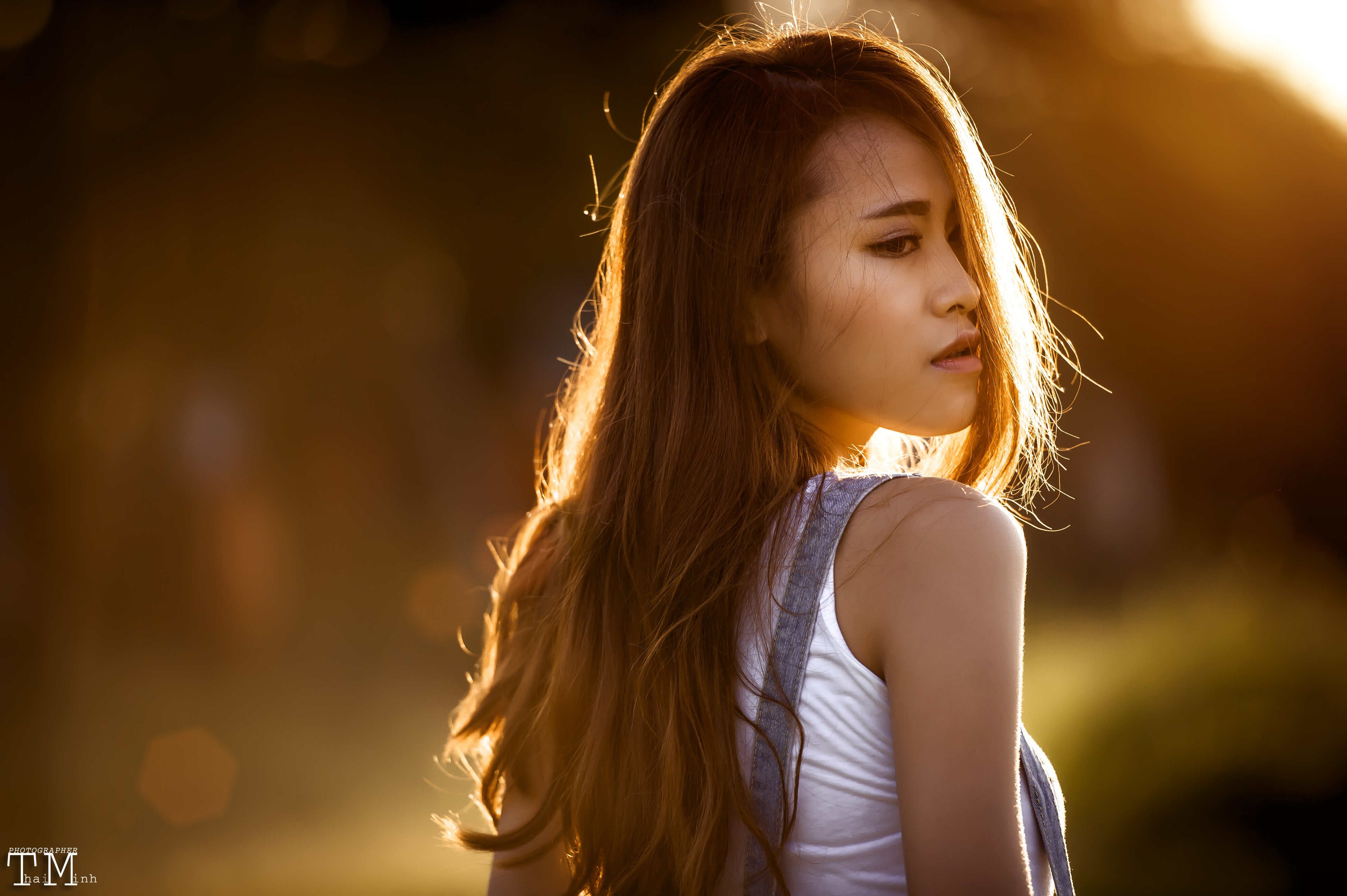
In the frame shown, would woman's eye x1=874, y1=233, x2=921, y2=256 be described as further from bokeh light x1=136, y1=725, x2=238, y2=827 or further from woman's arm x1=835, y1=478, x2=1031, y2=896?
bokeh light x1=136, y1=725, x2=238, y2=827

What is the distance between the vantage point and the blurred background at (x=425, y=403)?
4.06 m

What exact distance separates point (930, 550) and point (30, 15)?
20.0 feet

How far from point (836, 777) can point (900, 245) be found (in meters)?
0.79

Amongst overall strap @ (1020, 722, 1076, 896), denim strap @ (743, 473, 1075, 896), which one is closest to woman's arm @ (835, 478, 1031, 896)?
denim strap @ (743, 473, 1075, 896)

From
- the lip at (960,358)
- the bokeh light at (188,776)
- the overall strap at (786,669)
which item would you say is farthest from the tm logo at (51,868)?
the lip at (960,358)

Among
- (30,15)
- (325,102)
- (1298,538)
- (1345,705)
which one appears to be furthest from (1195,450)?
(30,15)

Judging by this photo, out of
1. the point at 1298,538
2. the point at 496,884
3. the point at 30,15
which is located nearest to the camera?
the point at 496,884

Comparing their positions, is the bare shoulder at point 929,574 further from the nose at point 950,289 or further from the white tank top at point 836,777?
the nose at point 950,289

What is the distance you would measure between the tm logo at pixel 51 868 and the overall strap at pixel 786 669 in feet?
12.1

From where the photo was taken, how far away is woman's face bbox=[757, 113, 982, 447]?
125cm

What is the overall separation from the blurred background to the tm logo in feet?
0.65

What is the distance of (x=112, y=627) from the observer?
17.3ft

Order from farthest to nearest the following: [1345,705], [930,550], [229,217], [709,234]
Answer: [229,217], [1345,705], [709,234], [930,550]

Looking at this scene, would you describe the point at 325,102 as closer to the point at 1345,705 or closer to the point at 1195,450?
the point at 1195,450
